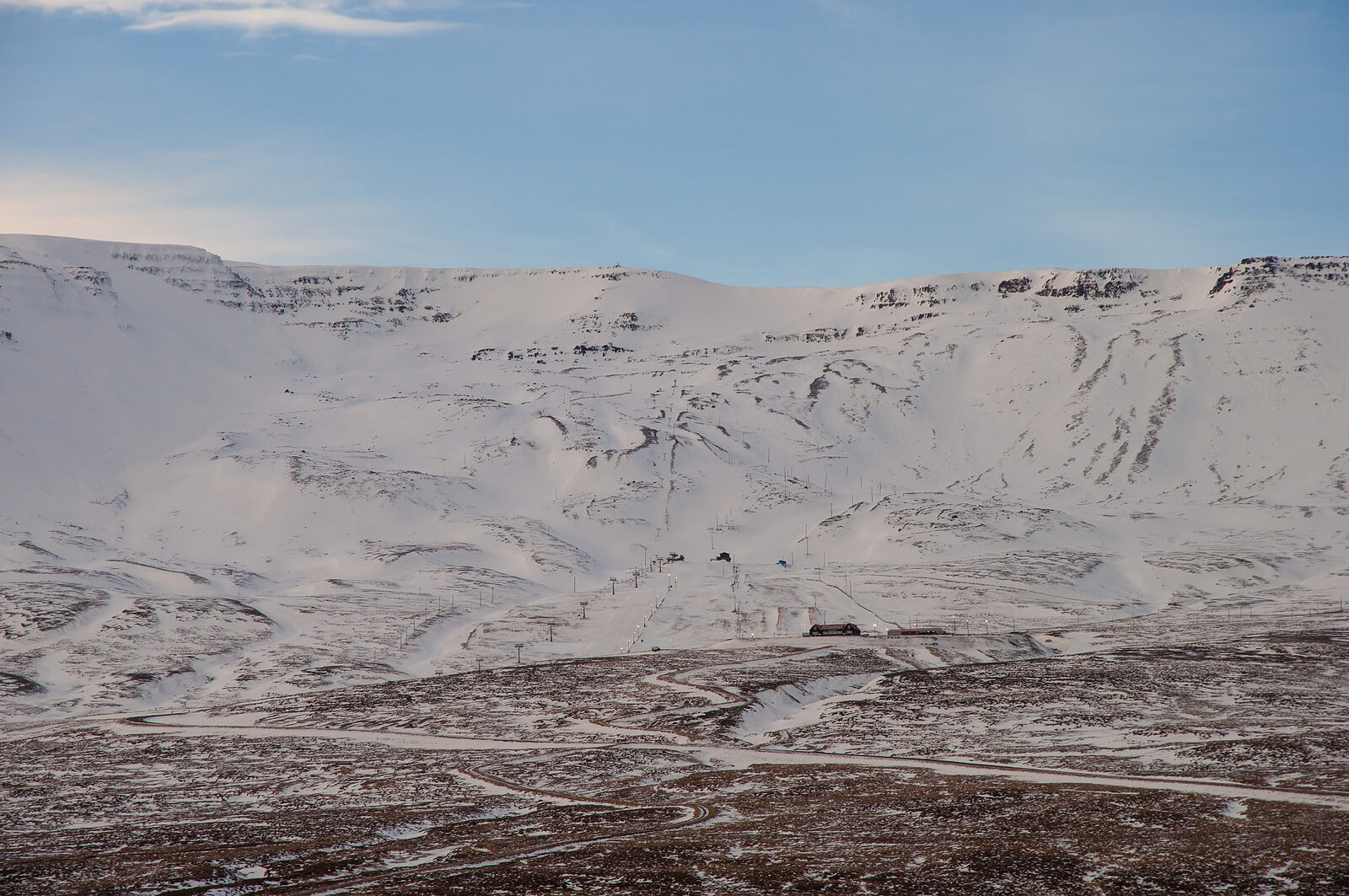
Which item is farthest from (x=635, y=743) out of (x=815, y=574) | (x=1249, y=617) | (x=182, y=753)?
(x=815, y=574)

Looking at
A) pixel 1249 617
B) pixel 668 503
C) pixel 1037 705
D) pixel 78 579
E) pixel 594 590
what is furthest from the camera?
pixel 668 503

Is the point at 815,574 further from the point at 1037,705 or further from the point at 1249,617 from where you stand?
the point at 1037,705

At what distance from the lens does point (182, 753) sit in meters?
53.2

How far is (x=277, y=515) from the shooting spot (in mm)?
175375

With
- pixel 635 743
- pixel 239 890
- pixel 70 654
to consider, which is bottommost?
pixel 70 654

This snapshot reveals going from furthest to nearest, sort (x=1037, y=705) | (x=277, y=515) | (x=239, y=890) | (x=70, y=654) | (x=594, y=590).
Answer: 1. (x=277, y=515)
2. (x=594, y=590)
3. (x=70, y=654)
4. (x=1037, y=705)
5. (x=239, y=890)

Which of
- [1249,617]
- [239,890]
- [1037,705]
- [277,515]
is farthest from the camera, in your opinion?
[277,515]

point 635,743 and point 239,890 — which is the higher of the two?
point 239,890

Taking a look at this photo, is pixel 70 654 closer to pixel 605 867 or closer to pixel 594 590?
pixel 594 590

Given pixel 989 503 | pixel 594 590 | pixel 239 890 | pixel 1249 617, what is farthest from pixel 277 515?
pixel 239 890

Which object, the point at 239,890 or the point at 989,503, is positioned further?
the point at 989,503

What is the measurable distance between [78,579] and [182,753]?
3004 inches

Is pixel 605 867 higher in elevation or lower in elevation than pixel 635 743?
higher

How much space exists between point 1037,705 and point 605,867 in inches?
1549
